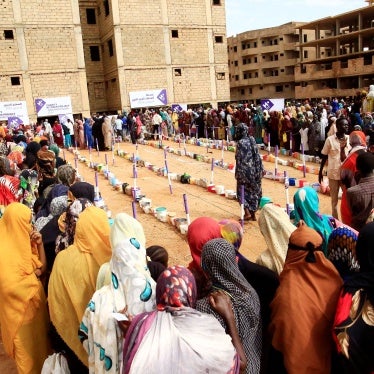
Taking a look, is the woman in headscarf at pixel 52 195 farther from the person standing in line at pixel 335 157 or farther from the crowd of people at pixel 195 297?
the person standing in line at pixel 335 157

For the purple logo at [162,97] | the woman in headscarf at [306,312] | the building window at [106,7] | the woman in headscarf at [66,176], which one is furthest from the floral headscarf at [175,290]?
the building window at [106,7]

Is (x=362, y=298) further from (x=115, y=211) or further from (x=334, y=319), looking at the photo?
(x=115, y=211)

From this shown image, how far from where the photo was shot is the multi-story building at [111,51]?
1025 inches

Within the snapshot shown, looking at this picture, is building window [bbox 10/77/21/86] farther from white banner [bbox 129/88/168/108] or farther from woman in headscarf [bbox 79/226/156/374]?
woman in headscarf [bbox 79/226/156/374]

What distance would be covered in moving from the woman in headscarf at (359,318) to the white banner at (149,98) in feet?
76.7

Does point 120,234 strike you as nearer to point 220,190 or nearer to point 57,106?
point 220,190

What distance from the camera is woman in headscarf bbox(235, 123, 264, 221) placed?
6730 millimetres

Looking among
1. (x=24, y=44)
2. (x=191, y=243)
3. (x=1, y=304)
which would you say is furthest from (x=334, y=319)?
(x=24, y=44)

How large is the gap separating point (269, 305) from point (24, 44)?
91.5 feet

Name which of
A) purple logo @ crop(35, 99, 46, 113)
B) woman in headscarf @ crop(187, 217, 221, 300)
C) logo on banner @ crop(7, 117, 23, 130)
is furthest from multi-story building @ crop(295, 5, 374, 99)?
woman in headscarf @ crop(187, 217, 221, 300)

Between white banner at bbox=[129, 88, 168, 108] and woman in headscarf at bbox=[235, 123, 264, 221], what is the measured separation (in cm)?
1851

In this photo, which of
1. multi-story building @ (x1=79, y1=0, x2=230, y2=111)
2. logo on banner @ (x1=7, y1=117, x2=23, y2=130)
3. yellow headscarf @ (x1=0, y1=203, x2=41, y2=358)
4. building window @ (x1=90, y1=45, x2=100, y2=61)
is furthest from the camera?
building window @ (x1=90, y1=45, x2=100, y2=61)

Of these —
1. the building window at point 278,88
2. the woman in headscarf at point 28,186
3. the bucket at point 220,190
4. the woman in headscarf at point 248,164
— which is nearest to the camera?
the woman in headscarf at point 28,186

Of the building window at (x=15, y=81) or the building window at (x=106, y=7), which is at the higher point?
the building window at (x=106, y=7)
